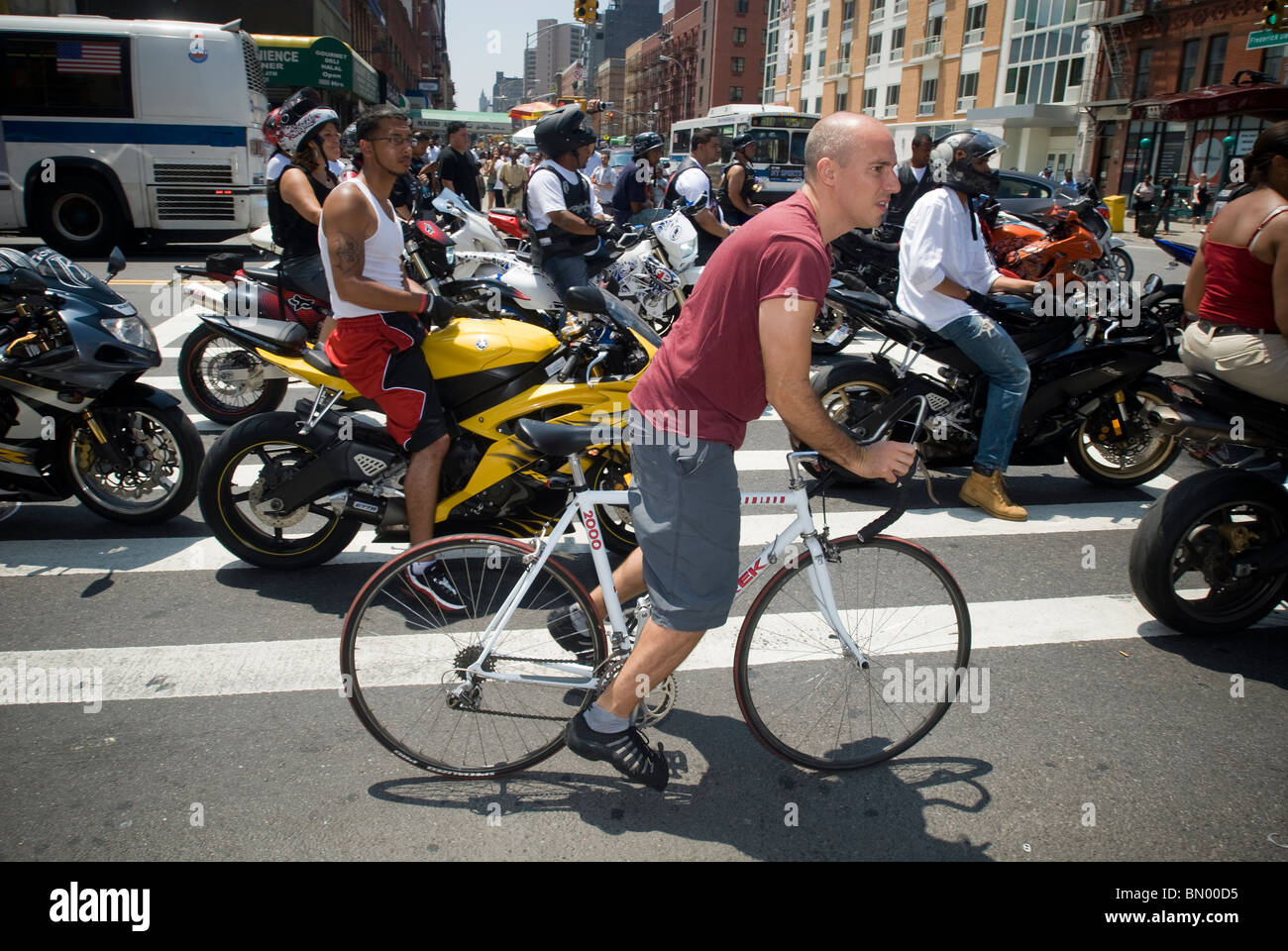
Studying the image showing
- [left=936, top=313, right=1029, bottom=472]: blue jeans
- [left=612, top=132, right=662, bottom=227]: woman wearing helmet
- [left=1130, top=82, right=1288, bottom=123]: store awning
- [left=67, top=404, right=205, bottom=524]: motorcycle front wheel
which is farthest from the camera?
[left=1130, top=82, right=1288, bottom=123]: store awning

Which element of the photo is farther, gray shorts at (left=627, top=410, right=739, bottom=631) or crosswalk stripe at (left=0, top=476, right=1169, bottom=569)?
crosswalk stripe at (left=0, top=476, right=1169, bottom=569)

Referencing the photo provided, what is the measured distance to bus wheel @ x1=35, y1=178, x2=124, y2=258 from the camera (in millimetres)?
13898

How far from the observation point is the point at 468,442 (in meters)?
4.17

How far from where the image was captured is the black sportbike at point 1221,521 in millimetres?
3852

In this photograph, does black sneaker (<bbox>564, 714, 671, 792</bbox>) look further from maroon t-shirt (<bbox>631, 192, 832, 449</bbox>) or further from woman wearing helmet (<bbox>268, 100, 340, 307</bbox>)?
woman wearing helmet (<bbox>268, 100, 340, 307</bbox>)

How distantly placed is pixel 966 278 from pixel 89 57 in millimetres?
14453

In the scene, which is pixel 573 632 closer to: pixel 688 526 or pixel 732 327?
pixel 688 526

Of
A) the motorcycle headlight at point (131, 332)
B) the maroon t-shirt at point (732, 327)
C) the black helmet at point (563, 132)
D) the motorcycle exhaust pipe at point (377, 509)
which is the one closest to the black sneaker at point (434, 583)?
the maroon t-shirt at point (732, 327)

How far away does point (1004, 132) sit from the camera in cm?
5009

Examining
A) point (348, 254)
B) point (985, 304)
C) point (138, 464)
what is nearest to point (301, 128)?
point (138, 464)

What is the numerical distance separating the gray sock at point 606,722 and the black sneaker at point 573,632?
0.19 metres

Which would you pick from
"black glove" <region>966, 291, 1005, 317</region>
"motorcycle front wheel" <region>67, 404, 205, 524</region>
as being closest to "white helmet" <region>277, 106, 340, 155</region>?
"motorcycle front wheel" <region>67, 404, 205, 524</region>

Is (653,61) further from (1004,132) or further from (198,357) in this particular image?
(198,357)

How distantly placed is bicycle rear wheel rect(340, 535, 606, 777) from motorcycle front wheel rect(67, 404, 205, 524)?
2.48 meters
